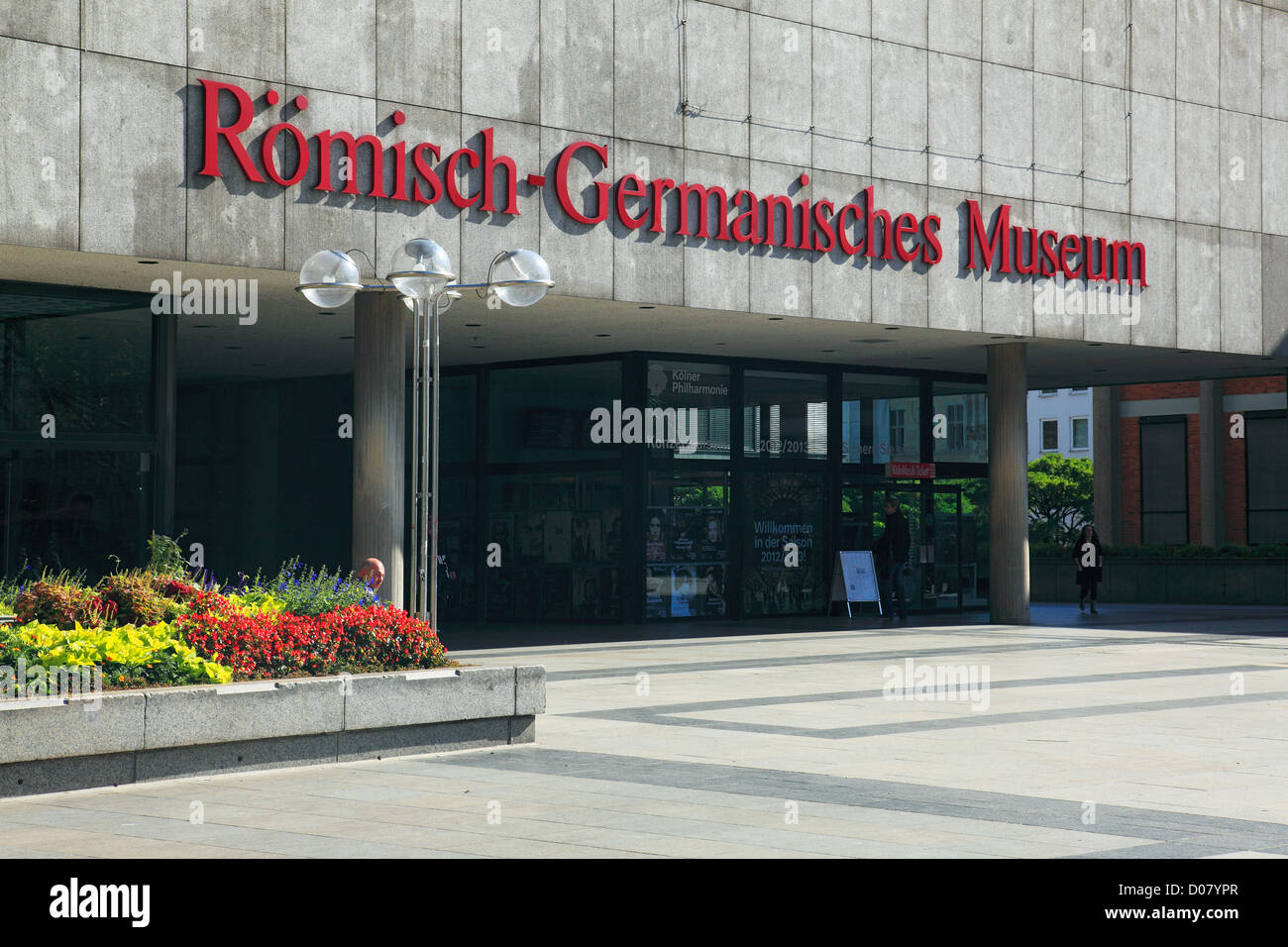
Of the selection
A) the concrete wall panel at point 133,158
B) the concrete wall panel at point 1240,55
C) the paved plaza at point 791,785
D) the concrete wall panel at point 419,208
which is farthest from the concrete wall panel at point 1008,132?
the concrete wall panel at point 133,158

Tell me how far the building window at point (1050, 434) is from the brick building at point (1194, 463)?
46.8 metres

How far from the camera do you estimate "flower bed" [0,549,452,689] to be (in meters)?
10.3

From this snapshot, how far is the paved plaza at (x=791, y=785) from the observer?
7.94 metres

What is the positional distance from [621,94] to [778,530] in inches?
390

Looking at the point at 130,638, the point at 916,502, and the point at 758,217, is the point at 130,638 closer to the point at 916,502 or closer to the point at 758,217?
the point at 758,217

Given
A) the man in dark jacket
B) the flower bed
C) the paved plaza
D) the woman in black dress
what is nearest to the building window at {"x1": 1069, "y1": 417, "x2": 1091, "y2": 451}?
the woman in black dress

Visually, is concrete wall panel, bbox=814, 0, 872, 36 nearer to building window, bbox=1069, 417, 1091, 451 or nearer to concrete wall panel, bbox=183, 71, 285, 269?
concrete wall panel, bbox=183, 71, 285, 269

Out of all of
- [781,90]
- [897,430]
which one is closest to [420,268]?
[781,90]

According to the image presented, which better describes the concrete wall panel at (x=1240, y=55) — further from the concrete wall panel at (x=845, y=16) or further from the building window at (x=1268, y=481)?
the building window at (x=1268, y=481)

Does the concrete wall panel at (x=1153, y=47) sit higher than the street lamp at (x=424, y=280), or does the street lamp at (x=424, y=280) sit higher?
the concrete wall panel at (x=1153, y=47)

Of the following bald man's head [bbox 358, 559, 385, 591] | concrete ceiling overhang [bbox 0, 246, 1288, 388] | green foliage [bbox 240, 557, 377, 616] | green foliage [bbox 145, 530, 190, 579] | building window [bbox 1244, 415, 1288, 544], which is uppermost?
concrete ceiling overhang [bbox 0, 246, 1288, 388]

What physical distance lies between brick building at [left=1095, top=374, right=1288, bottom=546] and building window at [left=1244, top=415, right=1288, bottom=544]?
27mm

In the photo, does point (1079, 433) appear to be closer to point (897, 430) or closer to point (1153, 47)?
point (897, 430)

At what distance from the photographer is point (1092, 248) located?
27.1m
